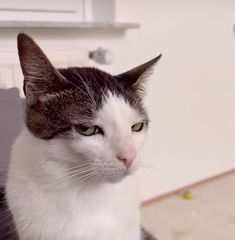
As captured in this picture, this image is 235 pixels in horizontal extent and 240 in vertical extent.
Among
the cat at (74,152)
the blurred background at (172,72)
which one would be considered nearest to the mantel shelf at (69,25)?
the blurred background at (172,72)

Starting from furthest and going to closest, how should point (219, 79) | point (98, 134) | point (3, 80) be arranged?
1. point (219, 79)
2. point (3, 80)
3. point (98, 134)

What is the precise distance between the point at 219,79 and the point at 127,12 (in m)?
0.81

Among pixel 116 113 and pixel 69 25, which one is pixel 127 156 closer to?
pixel 116 113

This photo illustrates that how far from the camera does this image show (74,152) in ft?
2.61

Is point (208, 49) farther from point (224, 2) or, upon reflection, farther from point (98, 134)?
point (98, 134)

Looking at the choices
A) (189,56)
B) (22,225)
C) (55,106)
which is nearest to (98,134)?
(55,106)

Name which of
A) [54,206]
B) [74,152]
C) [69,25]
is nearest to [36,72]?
[74,152]

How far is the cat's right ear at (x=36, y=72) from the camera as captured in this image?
737 millimetres

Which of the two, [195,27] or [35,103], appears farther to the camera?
[195,27]

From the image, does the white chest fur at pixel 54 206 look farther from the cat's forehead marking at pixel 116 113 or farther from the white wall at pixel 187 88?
the white wall at pixel 187 88

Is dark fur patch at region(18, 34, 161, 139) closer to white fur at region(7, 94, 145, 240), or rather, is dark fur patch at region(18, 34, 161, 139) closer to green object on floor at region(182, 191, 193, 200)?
white fur at region(7, 94, 145, 240)

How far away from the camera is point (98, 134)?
792 millimetres

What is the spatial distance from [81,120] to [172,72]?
1.42 m

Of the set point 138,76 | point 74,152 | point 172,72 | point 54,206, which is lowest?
point 172,72
